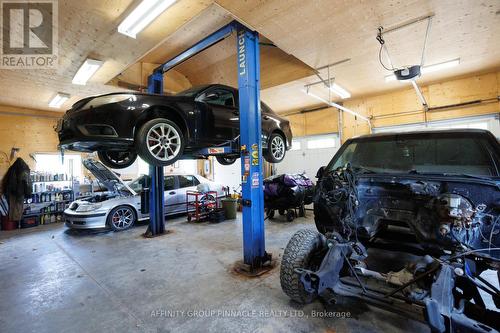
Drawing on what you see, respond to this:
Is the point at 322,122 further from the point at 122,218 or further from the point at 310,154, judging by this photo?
the point at 122,218

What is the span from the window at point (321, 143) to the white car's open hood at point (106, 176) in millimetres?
5687

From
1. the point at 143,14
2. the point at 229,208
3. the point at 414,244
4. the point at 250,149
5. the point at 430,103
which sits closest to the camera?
the point at 414,244

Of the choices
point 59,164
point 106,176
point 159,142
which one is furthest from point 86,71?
point 59,164

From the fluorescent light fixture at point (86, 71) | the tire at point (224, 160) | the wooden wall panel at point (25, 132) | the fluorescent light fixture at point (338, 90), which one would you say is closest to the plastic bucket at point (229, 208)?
the tire at point (224, 160)

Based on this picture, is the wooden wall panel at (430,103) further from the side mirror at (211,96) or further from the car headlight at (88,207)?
the car headlight at (88,207)

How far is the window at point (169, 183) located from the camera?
21.5 feet

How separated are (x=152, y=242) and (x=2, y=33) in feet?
13.2

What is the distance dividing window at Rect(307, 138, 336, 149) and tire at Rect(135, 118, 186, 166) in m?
5.86

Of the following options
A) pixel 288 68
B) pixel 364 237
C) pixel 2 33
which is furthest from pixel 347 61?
pixel 2 33

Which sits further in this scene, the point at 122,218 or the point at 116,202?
the point at 122,218

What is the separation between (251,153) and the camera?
10.7 feet

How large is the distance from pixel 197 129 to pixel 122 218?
369cm

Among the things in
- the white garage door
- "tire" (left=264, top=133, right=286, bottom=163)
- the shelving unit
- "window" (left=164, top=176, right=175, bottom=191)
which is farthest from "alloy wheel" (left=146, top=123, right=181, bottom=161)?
the shelving unit

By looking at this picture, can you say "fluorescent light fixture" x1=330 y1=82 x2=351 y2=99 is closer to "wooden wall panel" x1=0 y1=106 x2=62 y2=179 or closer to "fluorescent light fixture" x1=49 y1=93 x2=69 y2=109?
"fluorescent light fixture" x1=49 y1=93 x2=69 y2=109
